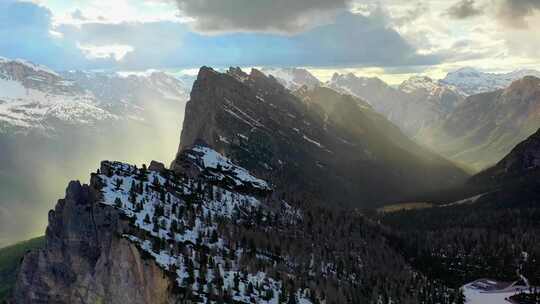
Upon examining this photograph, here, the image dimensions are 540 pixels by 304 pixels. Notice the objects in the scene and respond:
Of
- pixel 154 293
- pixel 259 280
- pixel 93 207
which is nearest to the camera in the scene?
pixel 154 293

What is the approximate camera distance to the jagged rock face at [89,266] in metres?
153

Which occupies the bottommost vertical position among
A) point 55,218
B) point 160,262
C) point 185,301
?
point 185,301

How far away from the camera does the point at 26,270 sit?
170 meters

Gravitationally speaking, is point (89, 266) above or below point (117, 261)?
below

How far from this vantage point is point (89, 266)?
16300 centimetres

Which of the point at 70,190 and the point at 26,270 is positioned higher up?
the point at 70,190

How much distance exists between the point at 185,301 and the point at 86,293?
28.2 meters

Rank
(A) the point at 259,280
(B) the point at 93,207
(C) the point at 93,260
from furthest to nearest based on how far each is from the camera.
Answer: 1. (A) the point at 259,280
2. (B) the point at 93,207
3. (C) the point at 93,260

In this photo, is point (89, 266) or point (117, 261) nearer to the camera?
point (117, 261)

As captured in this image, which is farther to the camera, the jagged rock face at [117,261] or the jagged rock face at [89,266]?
the jagged rock face at [117,261]

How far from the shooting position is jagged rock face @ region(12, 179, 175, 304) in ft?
502

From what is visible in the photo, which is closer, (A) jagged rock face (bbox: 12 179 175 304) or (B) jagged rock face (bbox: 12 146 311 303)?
(A) jagged rock face (bbox: 12 179 175 304)

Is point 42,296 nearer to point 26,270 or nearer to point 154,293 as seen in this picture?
point 26,270

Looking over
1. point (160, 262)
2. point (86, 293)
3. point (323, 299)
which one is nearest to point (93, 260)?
point (86, 293)
